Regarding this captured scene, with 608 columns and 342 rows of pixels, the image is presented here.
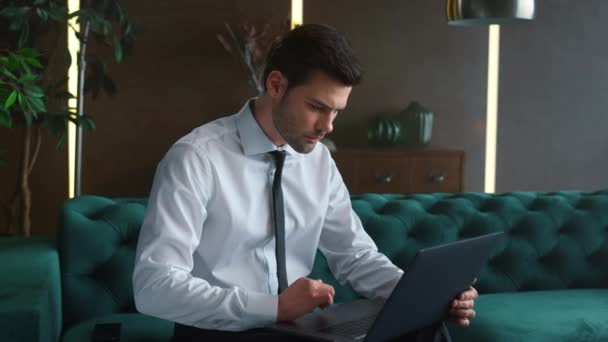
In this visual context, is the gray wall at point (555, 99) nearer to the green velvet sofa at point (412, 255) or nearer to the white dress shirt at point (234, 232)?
the green velvet sofa at point (412, 255)

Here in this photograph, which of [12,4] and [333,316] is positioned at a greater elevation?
[12,4]

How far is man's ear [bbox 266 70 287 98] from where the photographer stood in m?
1.81

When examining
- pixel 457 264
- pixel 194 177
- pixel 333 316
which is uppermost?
pixel 194 177

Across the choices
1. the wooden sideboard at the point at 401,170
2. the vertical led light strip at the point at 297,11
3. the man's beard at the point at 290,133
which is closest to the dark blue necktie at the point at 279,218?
the man's beard at the point at 290,133

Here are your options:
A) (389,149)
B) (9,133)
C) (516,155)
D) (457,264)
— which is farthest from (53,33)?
(457,264)

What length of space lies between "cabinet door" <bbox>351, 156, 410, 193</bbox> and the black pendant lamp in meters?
2.35

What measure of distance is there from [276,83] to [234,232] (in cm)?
35

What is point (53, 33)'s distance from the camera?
5117mm

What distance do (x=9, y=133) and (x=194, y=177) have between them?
372 cm

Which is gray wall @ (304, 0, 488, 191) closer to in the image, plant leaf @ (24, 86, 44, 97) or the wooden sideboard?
the wooden sideboard

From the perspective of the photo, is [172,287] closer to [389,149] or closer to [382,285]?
[382,285]

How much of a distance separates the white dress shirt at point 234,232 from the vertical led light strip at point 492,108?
3805 mm

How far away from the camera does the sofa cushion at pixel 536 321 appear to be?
2.41 metres

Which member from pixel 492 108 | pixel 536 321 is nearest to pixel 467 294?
pixel 536 321
